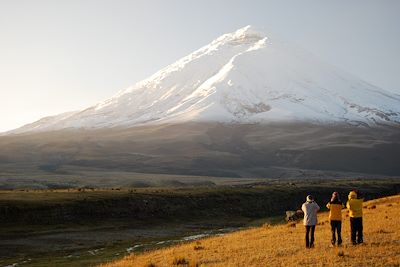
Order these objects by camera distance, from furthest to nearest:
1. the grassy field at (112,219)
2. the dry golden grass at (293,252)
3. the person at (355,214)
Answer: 1. the grassy field at (112,219)
2. the person at (355,214)
3. the dry golden grass at (293,252)

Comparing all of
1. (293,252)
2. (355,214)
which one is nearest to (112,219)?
(293,252)

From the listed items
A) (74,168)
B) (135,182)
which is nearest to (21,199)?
(135,182)

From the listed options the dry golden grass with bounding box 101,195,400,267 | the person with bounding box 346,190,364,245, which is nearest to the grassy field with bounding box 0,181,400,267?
the dry golden grass with bounding box 101,195,400,267

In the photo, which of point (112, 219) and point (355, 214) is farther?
point (112, 219)

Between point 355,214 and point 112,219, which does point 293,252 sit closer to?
point 355,214

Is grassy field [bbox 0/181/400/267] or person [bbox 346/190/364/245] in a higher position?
person [bbox 346/190/364/245]

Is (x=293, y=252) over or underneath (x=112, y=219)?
over

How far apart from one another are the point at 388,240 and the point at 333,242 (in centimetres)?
295

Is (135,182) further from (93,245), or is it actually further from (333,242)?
(333,242)

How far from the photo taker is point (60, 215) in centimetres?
5847

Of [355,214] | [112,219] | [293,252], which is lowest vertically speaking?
[112,219]

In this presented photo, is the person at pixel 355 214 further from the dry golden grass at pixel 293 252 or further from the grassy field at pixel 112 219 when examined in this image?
the grassy field at pixel 112 219

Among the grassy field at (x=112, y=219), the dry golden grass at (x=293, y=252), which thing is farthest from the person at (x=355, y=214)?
the grassy field at (x=112, y=219)

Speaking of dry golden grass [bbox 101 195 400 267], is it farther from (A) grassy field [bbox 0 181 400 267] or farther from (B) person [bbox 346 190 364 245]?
(A) grassy field [bbox 0 181 400 267]
